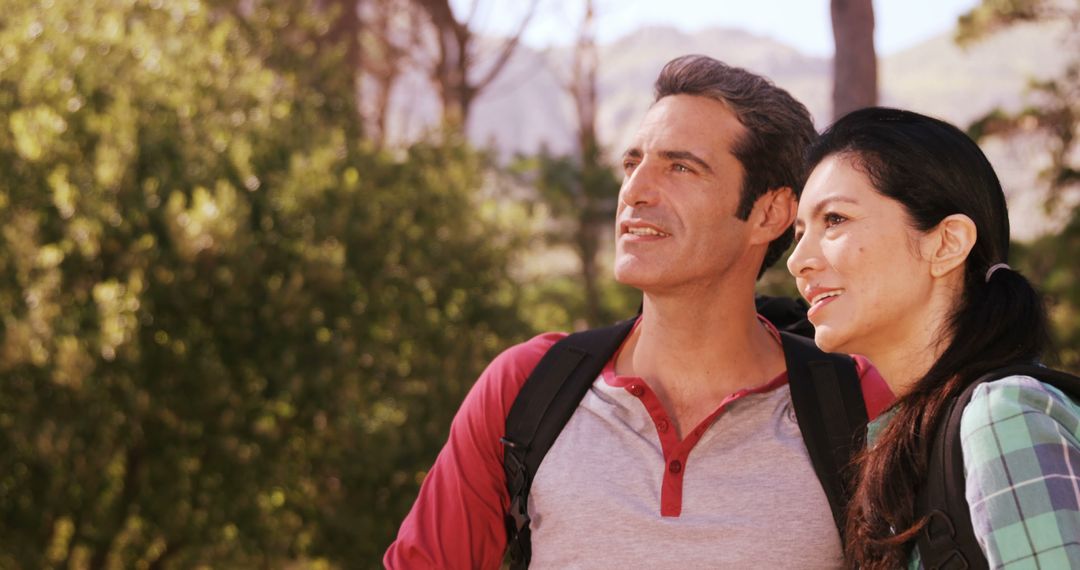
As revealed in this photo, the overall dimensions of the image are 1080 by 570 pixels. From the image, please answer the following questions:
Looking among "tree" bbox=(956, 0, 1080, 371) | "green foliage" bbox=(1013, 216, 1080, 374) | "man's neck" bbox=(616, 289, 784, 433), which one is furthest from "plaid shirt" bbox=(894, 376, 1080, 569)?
"green foliage" bbox=(1013, 216, 1080, 374)

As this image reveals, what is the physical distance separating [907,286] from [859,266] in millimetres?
101

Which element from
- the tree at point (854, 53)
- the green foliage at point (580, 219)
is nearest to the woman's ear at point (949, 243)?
the tree at point (854, 53)

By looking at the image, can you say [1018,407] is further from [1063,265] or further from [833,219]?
[1063,265]

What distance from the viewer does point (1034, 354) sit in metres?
2.33

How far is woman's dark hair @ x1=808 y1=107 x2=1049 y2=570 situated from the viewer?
2311mm

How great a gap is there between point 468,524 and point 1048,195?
12777 mm

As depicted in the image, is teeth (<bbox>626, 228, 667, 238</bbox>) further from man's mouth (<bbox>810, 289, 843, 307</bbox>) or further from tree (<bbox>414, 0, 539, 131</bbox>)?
tree (<bbox>414, 0, 539, 131</bbox>)

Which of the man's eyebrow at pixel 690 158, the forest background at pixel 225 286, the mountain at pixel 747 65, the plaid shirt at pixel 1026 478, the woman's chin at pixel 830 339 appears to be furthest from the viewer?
the mountain at pixel 747 65

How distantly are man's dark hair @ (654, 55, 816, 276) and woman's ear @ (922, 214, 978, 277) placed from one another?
87cm

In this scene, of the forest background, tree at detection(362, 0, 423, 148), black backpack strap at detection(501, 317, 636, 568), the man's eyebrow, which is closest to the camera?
black backpack strap at detection(501, 317, 636, 568)

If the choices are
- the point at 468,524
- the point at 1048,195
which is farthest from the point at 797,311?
the point at 1048,195

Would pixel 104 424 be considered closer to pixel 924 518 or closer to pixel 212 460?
pixel 212 460

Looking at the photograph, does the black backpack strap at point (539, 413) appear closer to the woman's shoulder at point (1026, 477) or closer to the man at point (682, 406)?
the man at point (682, 406)

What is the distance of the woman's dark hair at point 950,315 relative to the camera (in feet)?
7.58
